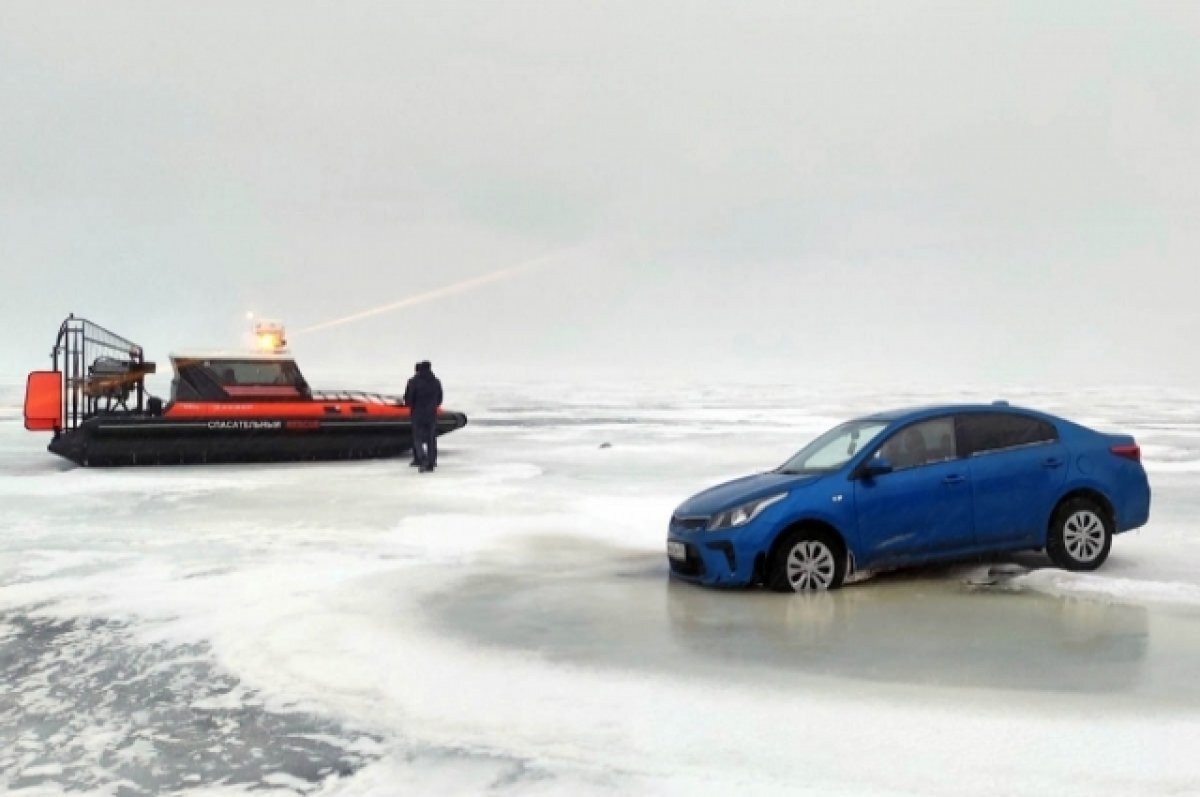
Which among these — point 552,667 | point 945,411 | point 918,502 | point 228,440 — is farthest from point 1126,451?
point 228,440

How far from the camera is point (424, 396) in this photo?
18.5 metres

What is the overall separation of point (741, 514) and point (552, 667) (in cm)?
237

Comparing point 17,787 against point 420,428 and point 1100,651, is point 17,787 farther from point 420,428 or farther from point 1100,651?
point 420,428

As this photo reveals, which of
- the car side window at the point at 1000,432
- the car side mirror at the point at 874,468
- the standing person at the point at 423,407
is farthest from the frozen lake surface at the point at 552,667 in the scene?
the standing person at the point at 423,407

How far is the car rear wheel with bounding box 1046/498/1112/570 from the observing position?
848 cm

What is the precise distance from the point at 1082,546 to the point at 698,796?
5606 mm

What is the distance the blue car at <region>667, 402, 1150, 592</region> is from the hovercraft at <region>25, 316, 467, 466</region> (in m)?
12.8

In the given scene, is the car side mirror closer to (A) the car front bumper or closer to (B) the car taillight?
(A) the car front bumper

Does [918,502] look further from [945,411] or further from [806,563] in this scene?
[806,563]

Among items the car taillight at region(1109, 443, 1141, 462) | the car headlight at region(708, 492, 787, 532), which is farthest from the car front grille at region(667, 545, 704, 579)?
the car taillight at region(1109, 443, 1141, 462)

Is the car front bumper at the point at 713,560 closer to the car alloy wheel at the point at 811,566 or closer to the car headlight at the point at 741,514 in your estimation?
the car headlight at the point at 741,514

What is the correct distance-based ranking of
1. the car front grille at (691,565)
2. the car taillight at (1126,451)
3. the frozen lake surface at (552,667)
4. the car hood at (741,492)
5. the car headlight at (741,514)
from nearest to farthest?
the frozen lake surface at (552,667)
the car headlight at (741,514)
the car hood at (741,492)
the car front grille at (691,565)
the car taillight at (1126,451)

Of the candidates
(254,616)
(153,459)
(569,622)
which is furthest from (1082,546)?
(153,459)

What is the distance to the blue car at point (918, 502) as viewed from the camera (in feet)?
26.0
